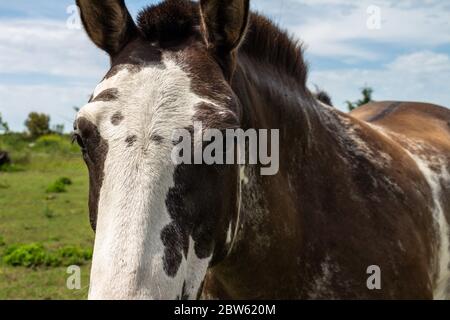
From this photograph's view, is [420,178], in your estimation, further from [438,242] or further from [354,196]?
[354,196]

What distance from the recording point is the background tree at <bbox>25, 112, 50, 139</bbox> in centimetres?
4772

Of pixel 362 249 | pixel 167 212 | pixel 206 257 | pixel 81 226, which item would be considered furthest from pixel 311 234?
pixel 81 226

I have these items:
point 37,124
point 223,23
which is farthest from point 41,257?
point 37,124

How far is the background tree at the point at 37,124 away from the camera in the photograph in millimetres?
47719

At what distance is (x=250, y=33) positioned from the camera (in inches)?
132

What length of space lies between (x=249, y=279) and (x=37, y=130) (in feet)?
156

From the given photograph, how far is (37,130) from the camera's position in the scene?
156 ft
